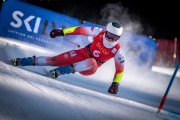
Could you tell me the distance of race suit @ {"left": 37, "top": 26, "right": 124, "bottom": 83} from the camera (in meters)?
6.39

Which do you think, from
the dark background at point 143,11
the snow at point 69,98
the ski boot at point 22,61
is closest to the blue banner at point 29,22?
the snow at point 69,98

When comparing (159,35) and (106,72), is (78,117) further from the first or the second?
(159,35)

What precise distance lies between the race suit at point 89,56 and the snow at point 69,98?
1.25 ft

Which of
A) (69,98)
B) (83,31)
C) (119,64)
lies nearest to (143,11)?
(119,64)

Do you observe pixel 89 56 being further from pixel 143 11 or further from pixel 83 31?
pixel 143 11

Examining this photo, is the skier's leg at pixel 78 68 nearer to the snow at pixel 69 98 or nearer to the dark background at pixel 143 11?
the snow at pixel 69 98

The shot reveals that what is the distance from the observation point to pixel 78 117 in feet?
13.9

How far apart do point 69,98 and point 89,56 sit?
1795mm

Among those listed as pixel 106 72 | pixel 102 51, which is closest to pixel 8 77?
pixel 102 51

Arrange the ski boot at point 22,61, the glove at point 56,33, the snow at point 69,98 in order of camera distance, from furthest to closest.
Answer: the glove at point 56,33 < the ski boot at point 22,61 < the snow at point 69,98

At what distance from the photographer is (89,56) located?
6.60m

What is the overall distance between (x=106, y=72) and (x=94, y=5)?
6975 mm

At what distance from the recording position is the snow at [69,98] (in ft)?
13.1

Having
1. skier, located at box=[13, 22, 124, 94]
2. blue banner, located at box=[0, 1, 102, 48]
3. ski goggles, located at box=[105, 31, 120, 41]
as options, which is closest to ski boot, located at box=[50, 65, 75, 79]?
skier, located at box=[13, 22, 124, 94]
